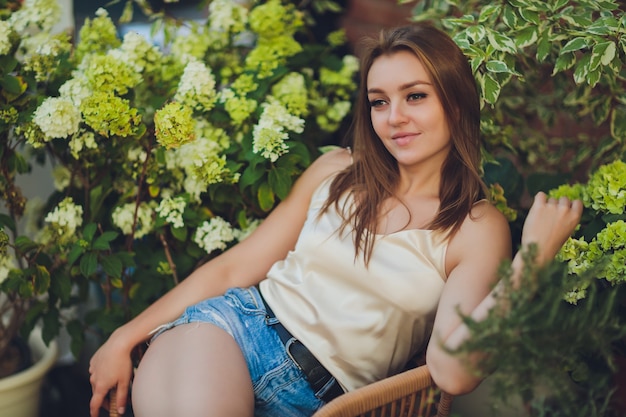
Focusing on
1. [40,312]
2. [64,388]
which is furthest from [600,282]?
[64,388]

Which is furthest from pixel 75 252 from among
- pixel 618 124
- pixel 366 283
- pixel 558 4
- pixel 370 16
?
pixel 370 16

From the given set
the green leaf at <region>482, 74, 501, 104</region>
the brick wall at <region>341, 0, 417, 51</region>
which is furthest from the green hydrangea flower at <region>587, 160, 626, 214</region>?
the brick wall at <region>341, 0, 417, 51</region>

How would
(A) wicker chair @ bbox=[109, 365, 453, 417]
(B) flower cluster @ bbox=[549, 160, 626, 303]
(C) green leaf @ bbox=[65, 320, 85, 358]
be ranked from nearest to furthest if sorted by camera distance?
(A) wicker chair @ bbox=[109, 365, 453, 417], (B) flower cluster @ bbox=[549, 160, 626, 303], (C) green leaf @ bbox=[65, 320, 85, 358]

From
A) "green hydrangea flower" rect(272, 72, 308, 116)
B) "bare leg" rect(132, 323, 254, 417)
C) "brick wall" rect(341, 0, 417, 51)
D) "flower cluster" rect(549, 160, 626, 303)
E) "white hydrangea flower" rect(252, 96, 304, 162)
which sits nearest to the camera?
"bare leg" rect(132, 323, 254, 417)

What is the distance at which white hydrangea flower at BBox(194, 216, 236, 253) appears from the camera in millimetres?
1994

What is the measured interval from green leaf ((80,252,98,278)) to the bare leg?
0.36 metres

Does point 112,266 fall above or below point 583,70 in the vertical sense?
below

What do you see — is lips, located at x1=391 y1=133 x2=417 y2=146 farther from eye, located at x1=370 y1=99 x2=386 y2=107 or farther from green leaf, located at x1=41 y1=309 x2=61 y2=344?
green leaf, located at x1=41 y1=309 x2=61 y2=344

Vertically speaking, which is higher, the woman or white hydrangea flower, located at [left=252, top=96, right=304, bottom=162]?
white hydrangea flower, located at [left=252, top=96, right=304, bottom=162]

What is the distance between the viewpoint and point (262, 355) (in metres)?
1.64

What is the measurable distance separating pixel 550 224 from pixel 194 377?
800 mm

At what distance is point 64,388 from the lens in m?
2.75

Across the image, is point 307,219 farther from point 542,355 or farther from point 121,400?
point 542,355

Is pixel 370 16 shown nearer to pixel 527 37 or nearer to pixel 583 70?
pixel 527 37
